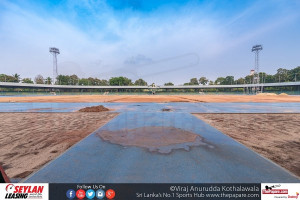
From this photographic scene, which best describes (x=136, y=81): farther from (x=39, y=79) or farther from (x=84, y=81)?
(x=39, y=79)

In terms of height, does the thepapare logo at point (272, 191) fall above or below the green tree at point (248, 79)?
below

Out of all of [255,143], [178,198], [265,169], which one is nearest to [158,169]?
[178,198]

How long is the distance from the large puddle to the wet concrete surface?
24cm

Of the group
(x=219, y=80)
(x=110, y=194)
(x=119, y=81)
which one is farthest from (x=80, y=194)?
(x=219, y=80)

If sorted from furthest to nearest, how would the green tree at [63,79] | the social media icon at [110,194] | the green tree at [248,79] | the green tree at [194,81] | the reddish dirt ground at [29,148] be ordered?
the green tree at [194,81]
the green tree at [248,79]
the green tree at [63,79]
the reddish dirt ground at [29,148]
the social media icon at [110,194]

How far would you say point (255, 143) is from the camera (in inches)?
219

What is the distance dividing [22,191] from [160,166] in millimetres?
3087

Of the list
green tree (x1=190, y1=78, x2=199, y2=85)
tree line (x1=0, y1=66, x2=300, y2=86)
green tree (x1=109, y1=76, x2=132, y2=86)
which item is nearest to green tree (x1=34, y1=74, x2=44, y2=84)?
tree line (x1=0, y1=66, x2=300, y2=86)

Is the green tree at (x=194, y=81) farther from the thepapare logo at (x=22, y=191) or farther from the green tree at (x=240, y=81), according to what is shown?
the thepapare logo at (x=22, y=191)

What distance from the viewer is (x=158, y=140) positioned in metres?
5.69

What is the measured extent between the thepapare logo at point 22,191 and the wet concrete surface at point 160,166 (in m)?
0.24

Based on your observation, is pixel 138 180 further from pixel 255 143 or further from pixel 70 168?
pixel 255 143

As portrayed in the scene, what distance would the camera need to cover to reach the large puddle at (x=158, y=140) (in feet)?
16.2

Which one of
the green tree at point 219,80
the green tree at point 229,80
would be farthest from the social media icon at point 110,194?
the green tree at point 219,80
